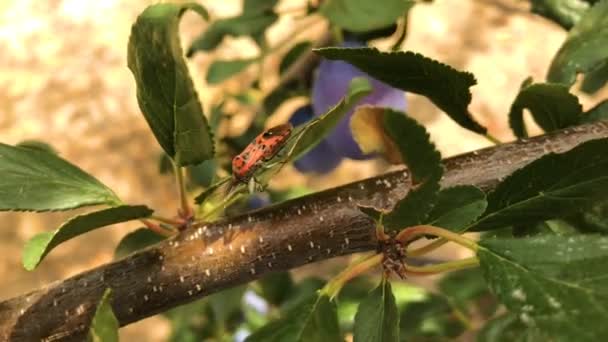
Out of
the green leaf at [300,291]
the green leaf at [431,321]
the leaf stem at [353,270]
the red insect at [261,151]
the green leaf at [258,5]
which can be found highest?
the green leaf at [258,5]

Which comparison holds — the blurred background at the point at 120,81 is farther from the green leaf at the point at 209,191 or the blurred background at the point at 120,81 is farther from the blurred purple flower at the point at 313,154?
the green leaf at the point at 209,191

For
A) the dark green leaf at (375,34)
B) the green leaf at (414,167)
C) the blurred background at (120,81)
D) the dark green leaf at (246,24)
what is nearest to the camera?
the green leaf at (414,167)

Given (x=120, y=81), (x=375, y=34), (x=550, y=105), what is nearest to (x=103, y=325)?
(x=550, y=105)

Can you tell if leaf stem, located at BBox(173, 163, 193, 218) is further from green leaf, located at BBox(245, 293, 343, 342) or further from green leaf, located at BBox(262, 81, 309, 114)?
green leaf, located at BBox(262, 81, 309, 114)

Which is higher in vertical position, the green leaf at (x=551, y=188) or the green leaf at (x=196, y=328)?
the green leaf at (x=551, y=188)

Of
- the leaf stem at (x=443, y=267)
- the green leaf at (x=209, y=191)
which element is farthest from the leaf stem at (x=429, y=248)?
the green leaf at (x=209, y=191)

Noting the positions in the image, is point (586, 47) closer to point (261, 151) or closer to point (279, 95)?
point (261, 151)

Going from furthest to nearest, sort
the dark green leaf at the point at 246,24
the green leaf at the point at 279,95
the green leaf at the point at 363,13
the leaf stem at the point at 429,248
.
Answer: the green leaf at the point at 279,95
the dark green leaf at the point at 246,24
the green leaf at the point at 363,13
the leaf stem at the point at 429,248
